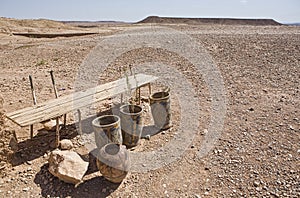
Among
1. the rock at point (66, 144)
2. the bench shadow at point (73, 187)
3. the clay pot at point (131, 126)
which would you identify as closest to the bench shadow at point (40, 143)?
the rock at point (66, 144)

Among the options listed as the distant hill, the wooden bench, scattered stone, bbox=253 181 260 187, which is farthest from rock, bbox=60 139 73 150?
the distant hill

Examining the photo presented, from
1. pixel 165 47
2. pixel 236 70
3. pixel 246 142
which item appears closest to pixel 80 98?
pixel 246 142

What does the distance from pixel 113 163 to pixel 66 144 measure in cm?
101

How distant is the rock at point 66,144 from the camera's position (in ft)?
10.6

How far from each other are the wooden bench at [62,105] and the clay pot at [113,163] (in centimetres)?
93

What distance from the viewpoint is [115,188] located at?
8.65ft

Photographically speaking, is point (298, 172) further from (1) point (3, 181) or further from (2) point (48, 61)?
(2) point (48, 61)

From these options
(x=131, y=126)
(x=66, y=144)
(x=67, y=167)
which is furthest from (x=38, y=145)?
(x=131, y=126)

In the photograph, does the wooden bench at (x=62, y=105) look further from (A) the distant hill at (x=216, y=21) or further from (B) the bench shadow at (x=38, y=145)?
(A) the distant hill at (x=216, y=21)

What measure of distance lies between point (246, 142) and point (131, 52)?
251 inches

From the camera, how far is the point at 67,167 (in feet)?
8.61

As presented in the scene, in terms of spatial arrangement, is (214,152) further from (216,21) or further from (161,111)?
(216,21)

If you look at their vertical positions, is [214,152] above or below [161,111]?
below

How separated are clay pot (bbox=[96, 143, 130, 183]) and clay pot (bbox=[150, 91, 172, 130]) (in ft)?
3.75
